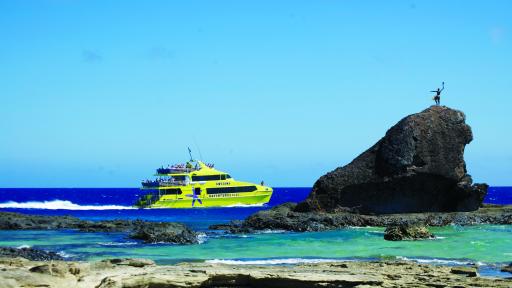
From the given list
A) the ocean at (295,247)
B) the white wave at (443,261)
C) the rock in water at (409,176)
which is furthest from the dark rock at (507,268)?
the rock in water at (409,176)

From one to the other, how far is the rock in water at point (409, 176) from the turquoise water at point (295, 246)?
6345 millimetres

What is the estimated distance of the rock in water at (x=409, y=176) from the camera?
4541 cm

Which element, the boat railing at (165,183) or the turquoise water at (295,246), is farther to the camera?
the boat railing at (165,183)

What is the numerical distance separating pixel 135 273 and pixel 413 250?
15.4m

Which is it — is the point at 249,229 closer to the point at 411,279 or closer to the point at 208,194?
the point at 411,279

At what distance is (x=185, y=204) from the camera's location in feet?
258

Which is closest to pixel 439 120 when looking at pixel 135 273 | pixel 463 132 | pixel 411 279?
pixel 463 132

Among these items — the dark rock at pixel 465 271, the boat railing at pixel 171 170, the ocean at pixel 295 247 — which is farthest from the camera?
the boat railing at pixel 171 170

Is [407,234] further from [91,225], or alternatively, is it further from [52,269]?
[52,269]

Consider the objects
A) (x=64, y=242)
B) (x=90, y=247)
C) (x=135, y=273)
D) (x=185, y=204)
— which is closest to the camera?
(x=135, y=273)

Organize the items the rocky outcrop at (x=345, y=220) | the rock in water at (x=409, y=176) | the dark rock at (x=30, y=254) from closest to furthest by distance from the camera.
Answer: the dark rock at (x=30, y=254) → the rocky outcrop at (x=345, y=220) → the rock in water at (x=409, y=176)

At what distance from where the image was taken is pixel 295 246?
31.4 m

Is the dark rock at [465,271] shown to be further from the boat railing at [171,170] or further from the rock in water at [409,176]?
the boat railing at [171,170]

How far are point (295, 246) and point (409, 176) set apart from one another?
15832mm
